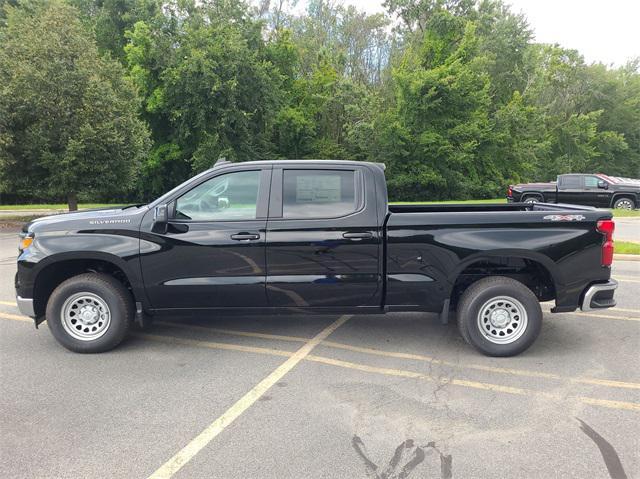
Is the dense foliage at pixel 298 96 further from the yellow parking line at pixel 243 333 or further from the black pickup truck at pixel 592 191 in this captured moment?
the yellow parking line at pixel 243 333

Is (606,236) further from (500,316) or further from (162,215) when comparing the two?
(162,215)

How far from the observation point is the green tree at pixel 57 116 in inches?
630

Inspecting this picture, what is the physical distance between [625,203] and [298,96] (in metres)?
25.5

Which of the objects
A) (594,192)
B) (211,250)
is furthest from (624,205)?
(211,250)

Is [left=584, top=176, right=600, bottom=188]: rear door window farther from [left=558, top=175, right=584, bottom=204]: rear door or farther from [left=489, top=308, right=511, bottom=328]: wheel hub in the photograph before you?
[left=489, top=308, right=511, bottom=328]: wheel hub

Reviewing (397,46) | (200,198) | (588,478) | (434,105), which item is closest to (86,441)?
(200,198)

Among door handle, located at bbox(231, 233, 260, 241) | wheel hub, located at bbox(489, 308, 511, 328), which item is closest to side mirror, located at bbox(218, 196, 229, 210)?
door handle, located at bbox(231, 233, 260, 241)

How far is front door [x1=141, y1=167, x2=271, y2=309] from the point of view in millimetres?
4523

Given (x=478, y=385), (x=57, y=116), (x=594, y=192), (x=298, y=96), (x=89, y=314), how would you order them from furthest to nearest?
(x=298, y=96) < (x=594, y=192) < (x=57, y=116) < (x=89, y=314) < (x=478, y=385)

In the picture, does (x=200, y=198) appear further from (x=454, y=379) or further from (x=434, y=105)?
(x=434, y=105)

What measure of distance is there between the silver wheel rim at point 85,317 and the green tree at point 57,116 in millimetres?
13142

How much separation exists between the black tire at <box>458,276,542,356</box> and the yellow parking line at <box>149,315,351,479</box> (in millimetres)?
1570

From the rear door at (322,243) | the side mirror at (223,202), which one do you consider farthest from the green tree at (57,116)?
the rear door at (322,243)

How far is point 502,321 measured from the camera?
461cm
